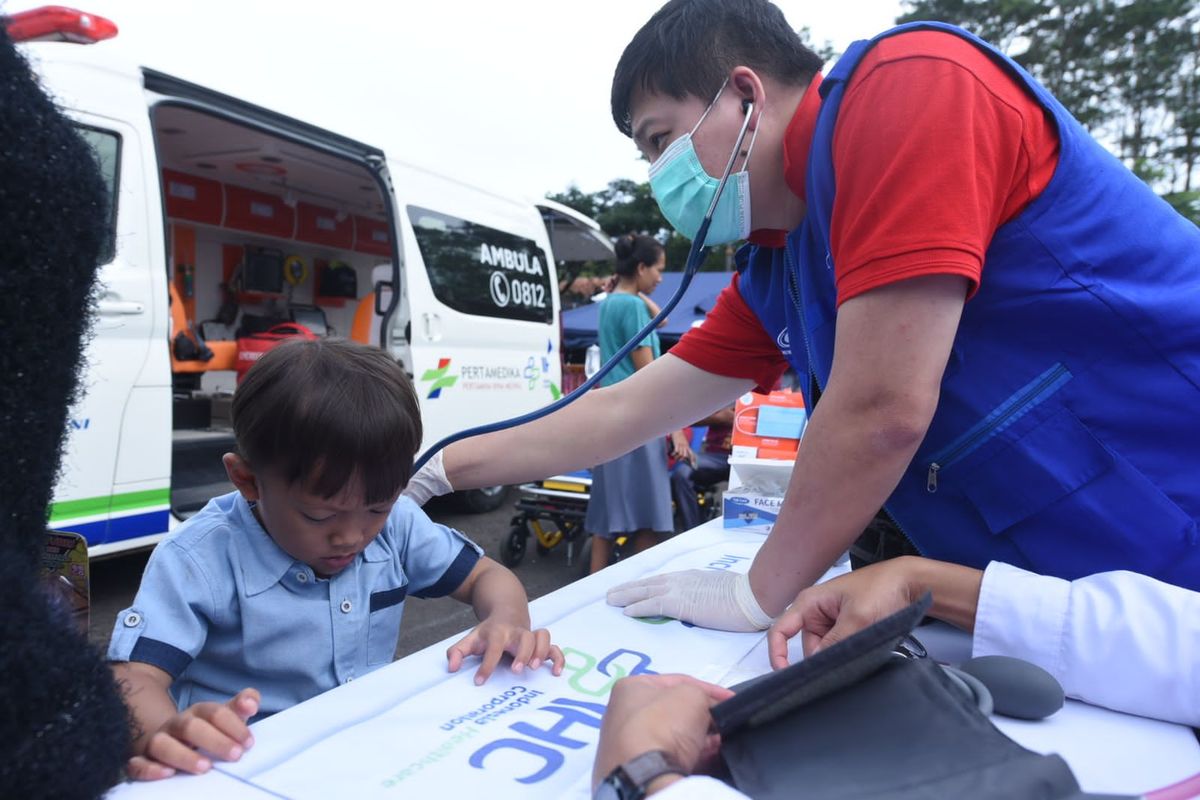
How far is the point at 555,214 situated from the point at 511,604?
5730mm

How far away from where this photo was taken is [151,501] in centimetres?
323

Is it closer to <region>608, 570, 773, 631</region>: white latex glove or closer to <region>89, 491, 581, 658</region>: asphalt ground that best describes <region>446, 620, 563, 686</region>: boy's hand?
<region>608, 570, 773, 631</region>: white latex glove

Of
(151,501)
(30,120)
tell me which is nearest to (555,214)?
(151,501)

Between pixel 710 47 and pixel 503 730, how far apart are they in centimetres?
100

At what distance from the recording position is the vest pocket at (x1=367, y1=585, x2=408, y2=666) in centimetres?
122

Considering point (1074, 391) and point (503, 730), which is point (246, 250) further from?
point (1074, 391)

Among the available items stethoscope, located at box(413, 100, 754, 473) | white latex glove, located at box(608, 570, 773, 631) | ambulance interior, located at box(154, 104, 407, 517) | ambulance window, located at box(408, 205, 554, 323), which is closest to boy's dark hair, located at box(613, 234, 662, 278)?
ambulance window, located at box(408, 205, 554, 323)

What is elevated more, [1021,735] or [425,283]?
[425,283]

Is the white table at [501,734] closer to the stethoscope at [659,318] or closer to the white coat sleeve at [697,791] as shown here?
the white coat sleeve at [697,791]

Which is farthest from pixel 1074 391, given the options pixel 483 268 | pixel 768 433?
pixel 483 268

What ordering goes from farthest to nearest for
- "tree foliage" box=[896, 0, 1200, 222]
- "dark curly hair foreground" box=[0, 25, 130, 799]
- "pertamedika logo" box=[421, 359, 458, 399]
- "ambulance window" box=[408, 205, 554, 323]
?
"tree foliage" box=[896, 0, 1200, 222] → "ambulance window" box=[408, 205, 554, 323] → "pertamedika logo" box=[421, 359, 458, 399] → "dark curly hair foreground" box=[0, 25, 130, 799]

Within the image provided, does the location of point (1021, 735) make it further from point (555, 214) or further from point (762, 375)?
point (555, 214)

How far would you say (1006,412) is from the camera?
0.97 meters

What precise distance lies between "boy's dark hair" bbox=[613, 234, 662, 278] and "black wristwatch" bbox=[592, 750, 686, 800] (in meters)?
3.83
